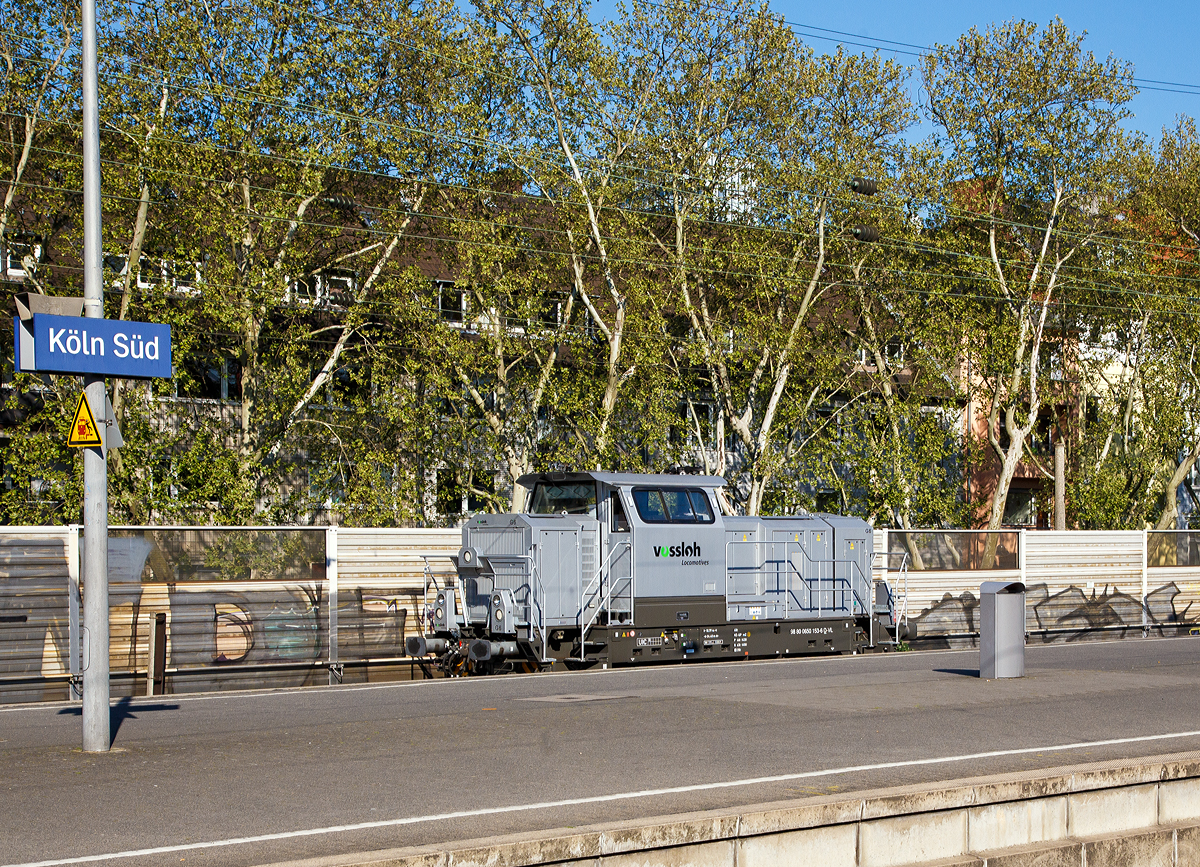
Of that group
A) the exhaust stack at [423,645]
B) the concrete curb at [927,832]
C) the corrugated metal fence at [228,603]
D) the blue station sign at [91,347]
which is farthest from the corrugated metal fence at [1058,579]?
the blue station sign at [91,347]

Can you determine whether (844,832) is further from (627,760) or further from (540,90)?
(540,90)

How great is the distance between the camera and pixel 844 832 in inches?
279

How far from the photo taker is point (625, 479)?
759 inches

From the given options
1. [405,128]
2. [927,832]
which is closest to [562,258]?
[405,128]

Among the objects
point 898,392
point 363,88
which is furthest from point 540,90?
point 898,392

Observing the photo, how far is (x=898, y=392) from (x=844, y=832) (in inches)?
1421

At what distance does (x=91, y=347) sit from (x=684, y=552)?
11.5m

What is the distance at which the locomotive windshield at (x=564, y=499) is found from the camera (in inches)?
768

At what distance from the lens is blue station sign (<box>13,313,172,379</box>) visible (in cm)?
998

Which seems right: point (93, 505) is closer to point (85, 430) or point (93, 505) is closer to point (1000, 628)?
point (85, 430)

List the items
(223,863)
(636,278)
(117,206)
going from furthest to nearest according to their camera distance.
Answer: (636,278) → (117,206) → (223,863)

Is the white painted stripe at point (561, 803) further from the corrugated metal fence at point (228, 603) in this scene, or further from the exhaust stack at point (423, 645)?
the exhaust stack at point (423, 645)

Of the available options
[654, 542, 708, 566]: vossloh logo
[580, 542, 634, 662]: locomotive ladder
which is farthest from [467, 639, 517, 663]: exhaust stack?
[654, 542, 708, 566]: vossloh logo

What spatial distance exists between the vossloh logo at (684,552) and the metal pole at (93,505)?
10525 millimetres
